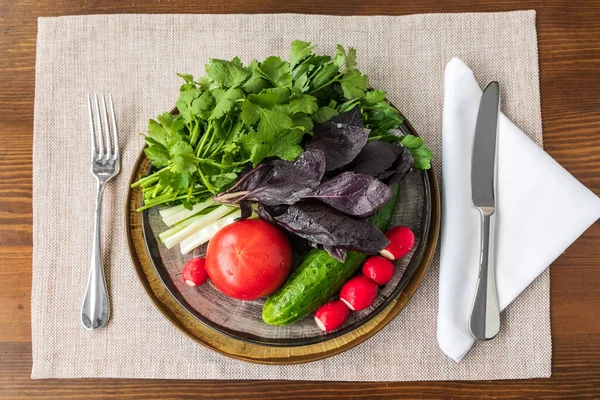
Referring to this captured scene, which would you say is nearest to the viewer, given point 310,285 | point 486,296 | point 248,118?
point 248,118

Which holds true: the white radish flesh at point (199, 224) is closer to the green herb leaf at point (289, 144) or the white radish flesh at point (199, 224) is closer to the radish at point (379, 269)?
the green herb leaf at point (289, 144)

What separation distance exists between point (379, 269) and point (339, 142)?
0.30 m

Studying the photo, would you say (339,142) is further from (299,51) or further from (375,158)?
(299,51)

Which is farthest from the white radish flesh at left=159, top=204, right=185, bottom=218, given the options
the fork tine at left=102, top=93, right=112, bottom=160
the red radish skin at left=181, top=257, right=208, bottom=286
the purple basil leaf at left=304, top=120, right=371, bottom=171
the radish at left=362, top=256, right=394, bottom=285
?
the radish at left=362, top=256, right=394, bottom=285

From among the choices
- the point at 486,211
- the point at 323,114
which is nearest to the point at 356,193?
the point at 323,114

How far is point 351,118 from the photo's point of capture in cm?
112

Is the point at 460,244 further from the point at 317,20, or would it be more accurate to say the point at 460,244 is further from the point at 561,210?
the point at 317,20

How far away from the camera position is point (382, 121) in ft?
3.81

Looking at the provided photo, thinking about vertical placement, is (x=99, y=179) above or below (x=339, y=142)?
below

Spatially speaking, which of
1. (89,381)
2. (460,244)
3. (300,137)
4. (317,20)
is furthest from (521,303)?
(89,381)

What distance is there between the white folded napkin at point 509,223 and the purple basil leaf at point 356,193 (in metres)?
0.32

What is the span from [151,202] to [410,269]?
2.01ft

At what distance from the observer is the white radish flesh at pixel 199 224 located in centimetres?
121

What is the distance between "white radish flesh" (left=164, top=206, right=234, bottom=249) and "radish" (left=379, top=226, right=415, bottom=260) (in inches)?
14.6
